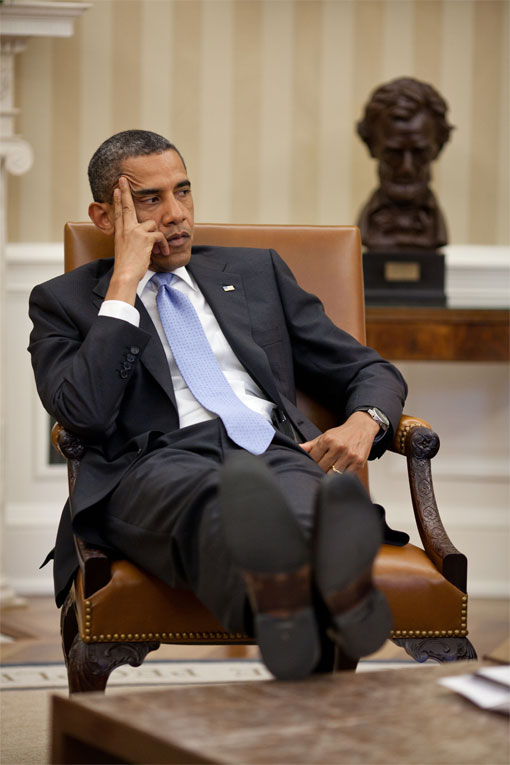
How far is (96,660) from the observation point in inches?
72.5

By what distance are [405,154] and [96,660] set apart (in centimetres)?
225

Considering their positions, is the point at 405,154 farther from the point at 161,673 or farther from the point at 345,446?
the point at 161,673

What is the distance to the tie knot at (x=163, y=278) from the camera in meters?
2.30

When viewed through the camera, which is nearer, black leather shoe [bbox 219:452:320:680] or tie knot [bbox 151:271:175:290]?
black leather shoe [bbox 219:452:320:680]

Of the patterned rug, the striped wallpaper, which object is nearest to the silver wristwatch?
the patterned rug

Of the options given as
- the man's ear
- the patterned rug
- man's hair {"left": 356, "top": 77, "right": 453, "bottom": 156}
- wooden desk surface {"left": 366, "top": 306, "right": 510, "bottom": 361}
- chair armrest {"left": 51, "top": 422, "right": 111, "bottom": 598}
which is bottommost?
the patterned rug

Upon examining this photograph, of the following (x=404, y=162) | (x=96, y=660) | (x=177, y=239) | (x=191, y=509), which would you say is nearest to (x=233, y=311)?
(x=177, y=239)

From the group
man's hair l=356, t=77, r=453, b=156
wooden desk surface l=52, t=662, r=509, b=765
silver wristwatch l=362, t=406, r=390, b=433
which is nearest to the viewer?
wooden desk surface l=52, t=662, r=509, b=765

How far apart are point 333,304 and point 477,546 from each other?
5.87ft

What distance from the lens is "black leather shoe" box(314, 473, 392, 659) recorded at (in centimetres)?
136

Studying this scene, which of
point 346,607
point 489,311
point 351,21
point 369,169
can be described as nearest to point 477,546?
point 489,311

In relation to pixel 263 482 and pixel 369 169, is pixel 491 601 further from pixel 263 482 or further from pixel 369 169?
pixel 263 482

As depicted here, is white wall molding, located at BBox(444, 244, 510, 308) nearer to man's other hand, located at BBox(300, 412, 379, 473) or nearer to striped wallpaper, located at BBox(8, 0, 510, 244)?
striped wallpaper, located at BBox(8, 0, 510, 244)

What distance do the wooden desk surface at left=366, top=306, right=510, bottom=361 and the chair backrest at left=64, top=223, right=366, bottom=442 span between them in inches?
29.4
